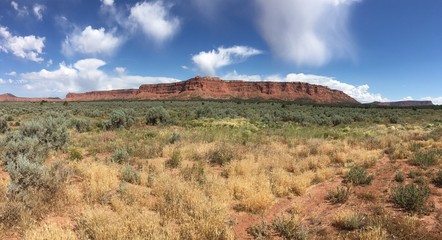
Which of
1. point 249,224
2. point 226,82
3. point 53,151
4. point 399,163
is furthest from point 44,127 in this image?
point 226,82

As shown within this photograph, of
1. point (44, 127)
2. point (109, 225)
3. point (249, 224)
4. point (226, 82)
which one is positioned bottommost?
point (249, 224)

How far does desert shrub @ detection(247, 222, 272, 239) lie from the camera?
4891 millimetres

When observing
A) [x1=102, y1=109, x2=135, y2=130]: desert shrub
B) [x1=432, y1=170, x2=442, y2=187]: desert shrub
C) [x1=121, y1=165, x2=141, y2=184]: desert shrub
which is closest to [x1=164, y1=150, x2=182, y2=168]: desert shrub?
[x1=121, y1=165, x2=141, y2=184]: desert shrub

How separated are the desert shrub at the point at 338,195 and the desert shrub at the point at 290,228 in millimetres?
1536

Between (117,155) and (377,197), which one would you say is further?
(117,155)

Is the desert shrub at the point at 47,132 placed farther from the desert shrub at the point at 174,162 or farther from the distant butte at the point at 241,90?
the distant butte at the point at 241,90

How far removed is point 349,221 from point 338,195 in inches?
54.4

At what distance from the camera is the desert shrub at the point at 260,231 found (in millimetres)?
4891

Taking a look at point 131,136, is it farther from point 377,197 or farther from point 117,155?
Answer: point 377,197

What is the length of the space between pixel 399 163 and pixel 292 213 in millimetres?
5392

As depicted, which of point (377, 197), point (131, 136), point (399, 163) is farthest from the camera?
point (131, 136)

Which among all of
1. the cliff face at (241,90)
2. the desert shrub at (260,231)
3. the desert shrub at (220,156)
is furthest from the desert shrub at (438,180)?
the cliff face at (241,90)

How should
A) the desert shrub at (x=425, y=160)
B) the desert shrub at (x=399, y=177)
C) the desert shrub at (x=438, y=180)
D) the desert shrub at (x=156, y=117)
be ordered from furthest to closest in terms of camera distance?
the desert shrub at (x=156, y=117)
the desert shrub at (x=425, y=160)
the desert shrub at (x=399, y=177)
the desert shrub at (x=438, y=180)

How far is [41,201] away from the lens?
17.8ft
